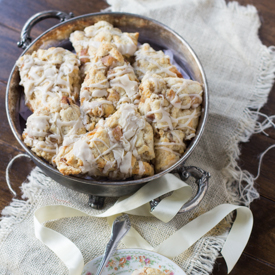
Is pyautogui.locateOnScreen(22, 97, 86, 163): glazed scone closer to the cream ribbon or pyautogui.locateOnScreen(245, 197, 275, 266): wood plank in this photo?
the cream ribbon

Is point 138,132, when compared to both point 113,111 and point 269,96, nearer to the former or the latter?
point 113,111

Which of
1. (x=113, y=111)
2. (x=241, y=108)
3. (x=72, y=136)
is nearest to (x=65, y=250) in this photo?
(x=72, y=136)

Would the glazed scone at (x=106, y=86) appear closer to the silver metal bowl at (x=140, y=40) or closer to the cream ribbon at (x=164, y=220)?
the silver metal bowl at (x=140, y=40)

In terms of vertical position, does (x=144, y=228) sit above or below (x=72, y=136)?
below

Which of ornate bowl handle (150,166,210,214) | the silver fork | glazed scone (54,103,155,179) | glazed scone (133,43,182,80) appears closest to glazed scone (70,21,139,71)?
glazed scone (133,43,182,80)

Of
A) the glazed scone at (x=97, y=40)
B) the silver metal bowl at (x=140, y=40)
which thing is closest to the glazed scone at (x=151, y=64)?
the glazed scone at (x=97, y=40)
